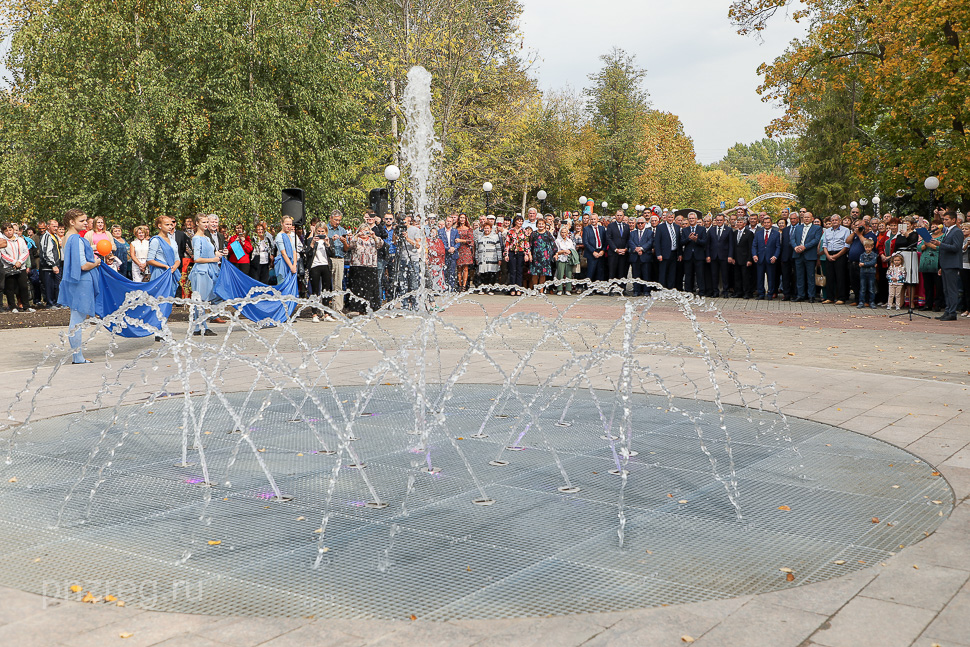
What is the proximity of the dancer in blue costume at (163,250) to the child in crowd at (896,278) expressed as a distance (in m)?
14.7

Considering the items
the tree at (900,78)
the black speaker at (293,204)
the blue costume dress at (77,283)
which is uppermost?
the tree at (900,78)

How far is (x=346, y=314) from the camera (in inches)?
720

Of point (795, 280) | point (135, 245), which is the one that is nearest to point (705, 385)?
point (135, 245)

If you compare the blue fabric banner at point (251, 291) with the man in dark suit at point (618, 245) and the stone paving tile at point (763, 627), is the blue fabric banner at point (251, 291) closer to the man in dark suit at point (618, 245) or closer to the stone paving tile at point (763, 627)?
the man in dark suit at point (618, 245)

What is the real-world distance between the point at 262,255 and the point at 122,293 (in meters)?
6.76

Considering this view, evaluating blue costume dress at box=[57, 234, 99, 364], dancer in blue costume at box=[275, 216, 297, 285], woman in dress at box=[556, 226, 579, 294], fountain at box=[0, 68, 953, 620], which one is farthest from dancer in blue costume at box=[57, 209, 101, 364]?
woman in dress at box=[556, 226, 579, 294]

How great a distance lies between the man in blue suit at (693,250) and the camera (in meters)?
23.0

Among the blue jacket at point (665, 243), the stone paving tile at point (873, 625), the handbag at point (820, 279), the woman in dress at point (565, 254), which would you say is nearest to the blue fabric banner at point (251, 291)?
the woman in dress at point (565, 254)

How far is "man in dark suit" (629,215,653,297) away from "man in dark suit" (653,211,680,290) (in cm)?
22

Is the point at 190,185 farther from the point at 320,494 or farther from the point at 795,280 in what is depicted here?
the point at 320,494

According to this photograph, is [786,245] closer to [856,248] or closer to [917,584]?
[856,248]

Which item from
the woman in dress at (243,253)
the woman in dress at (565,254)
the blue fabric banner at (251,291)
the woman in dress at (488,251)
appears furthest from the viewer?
the woman in dress at (488,251)

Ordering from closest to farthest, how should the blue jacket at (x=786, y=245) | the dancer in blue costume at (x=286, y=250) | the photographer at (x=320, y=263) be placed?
the dancer in blue costume at (x=286, y=250)
the photographer at (x=320, y=263)
the blue jacket at (x=786, y=245)

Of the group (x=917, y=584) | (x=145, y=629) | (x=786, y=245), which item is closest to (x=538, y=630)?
(x=145, y=629)
